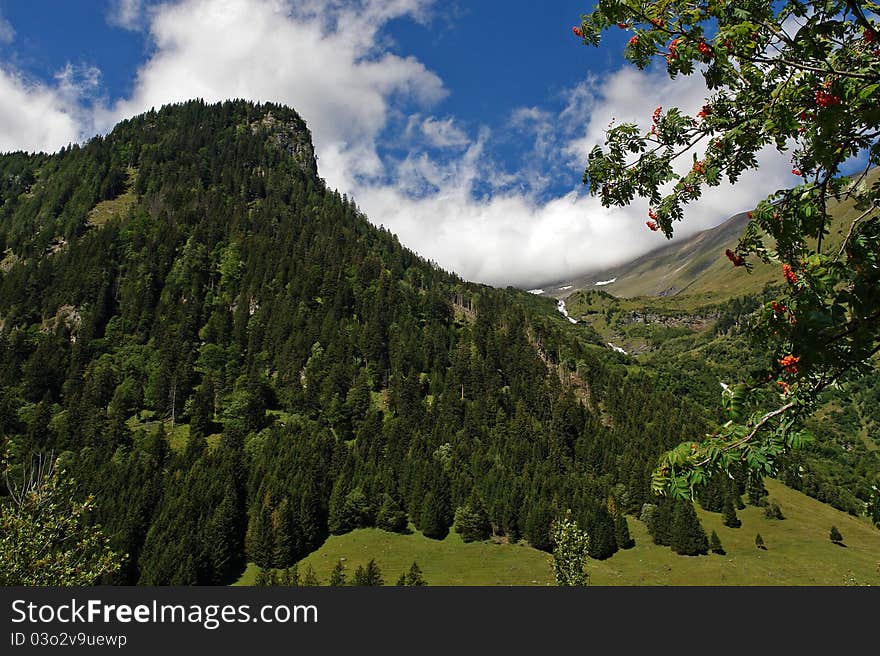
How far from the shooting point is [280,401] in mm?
132125

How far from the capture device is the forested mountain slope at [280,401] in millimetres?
88438

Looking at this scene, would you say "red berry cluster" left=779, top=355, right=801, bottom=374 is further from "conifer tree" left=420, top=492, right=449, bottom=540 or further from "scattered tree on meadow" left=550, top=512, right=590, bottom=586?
"conifer tree" left=420, top=492, right=449, bottom=540

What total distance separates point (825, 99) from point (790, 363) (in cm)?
325

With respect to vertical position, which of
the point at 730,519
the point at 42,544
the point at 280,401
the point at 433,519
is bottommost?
the point at 730,519

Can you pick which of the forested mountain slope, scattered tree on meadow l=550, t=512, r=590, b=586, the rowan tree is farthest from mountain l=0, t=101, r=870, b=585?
the rowan tree

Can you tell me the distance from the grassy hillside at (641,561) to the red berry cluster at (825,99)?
73108 mm

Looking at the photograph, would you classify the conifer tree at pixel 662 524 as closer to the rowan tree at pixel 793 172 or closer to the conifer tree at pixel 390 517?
the conifer tree at pixel 390 517

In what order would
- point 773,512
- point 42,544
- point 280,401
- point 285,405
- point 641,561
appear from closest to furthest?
point 42,544
point 641,561
point 773,512
point 285,405
point 280,401

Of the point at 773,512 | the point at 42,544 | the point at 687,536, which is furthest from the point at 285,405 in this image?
the point at 773,512

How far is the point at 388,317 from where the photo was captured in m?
166

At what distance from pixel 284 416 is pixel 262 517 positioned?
46.4 meters

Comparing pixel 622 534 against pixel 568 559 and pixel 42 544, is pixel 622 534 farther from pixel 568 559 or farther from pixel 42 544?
pixel 42 544

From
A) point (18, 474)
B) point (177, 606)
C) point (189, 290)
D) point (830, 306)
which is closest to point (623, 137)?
point (830, 306)

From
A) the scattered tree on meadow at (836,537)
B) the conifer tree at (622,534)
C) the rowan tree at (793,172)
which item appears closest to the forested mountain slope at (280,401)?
the conifer tree at (622,534)
